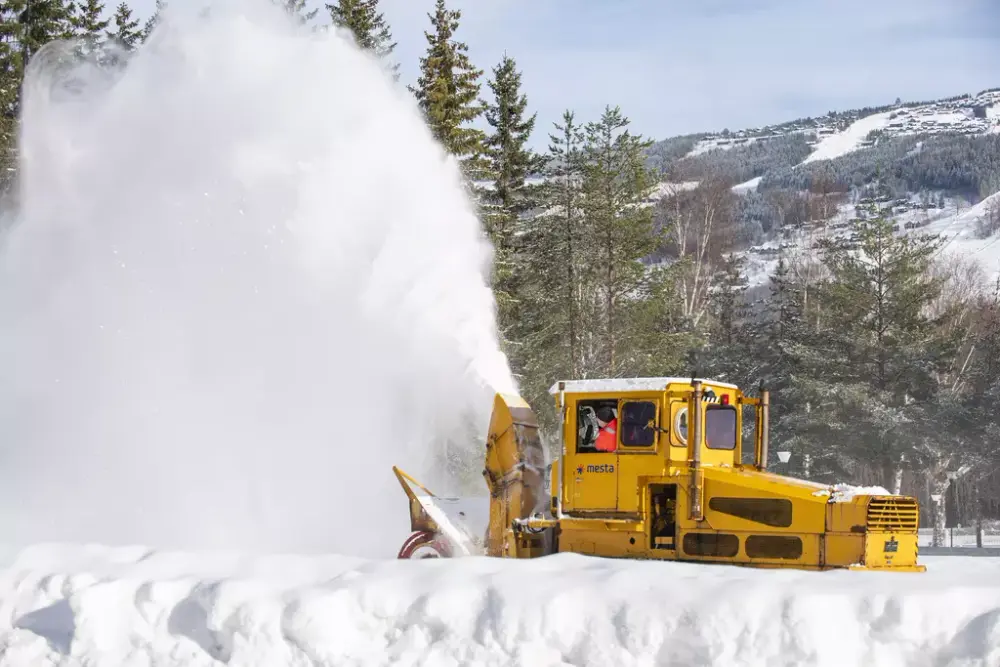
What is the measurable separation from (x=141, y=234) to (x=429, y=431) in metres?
5.39

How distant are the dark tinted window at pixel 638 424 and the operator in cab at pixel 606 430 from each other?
82mm

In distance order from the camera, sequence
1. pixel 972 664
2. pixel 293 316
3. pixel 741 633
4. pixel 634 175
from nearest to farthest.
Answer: pixel 972 664 < pixel 741 633 < pixel 293 316 < pixel 634 175

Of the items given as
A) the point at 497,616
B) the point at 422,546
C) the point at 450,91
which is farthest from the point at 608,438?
the point at 450,91

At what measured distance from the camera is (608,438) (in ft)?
38.0

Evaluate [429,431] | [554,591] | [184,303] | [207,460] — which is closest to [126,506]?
[207,460]

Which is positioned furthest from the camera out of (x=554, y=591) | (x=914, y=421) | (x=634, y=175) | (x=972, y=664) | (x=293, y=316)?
(x=634, y=175)

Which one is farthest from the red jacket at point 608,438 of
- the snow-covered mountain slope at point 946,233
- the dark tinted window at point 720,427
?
the snow-covered mountain slope at point 946,233

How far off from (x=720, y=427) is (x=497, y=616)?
12.9ft

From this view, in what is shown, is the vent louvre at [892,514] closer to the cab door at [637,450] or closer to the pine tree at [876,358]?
the cab door at [637,450]

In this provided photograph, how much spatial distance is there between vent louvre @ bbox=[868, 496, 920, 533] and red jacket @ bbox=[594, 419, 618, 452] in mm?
2394

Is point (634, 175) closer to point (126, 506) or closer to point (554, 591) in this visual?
point (126, 506)

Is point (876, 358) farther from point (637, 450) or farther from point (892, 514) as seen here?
point (637, 450)

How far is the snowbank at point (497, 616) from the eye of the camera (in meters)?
7.99

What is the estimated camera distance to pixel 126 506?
636 inches
